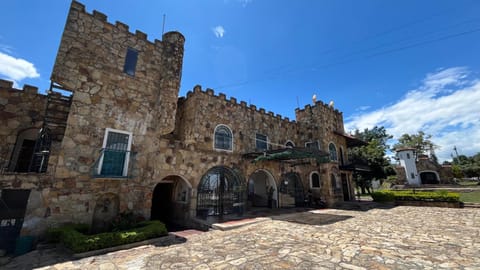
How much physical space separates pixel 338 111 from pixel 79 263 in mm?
21416

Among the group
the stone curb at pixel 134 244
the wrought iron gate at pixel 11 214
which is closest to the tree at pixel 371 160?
the stone curb at pixel 134 244

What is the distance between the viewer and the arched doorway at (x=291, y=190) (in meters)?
14.9

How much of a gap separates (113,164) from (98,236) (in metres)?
2.78

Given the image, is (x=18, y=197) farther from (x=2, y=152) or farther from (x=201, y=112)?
(x=201, y=112)

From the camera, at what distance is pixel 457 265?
427cm

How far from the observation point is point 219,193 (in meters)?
11.0

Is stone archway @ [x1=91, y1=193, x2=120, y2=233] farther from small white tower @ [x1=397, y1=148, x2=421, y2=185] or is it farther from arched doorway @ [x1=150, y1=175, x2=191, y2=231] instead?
small white tower @ [x1=397, y1=148, x2=421, y2=185]

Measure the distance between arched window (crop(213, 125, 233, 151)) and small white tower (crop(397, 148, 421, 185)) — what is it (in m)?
33.7

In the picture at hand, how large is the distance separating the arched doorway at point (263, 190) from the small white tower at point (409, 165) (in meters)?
29.6

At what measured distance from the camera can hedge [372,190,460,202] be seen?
44.3 ft

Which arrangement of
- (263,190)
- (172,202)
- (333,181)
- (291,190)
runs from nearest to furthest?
(172,202)
(291,190)
(263,190)
(333,181)

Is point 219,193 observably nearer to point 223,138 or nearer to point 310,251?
point 223,138

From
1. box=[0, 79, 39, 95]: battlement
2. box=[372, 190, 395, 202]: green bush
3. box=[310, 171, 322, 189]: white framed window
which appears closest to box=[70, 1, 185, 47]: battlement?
box=[0, 79, 39, 95]: battlement

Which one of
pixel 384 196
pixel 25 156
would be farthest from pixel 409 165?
pixel 25 156
